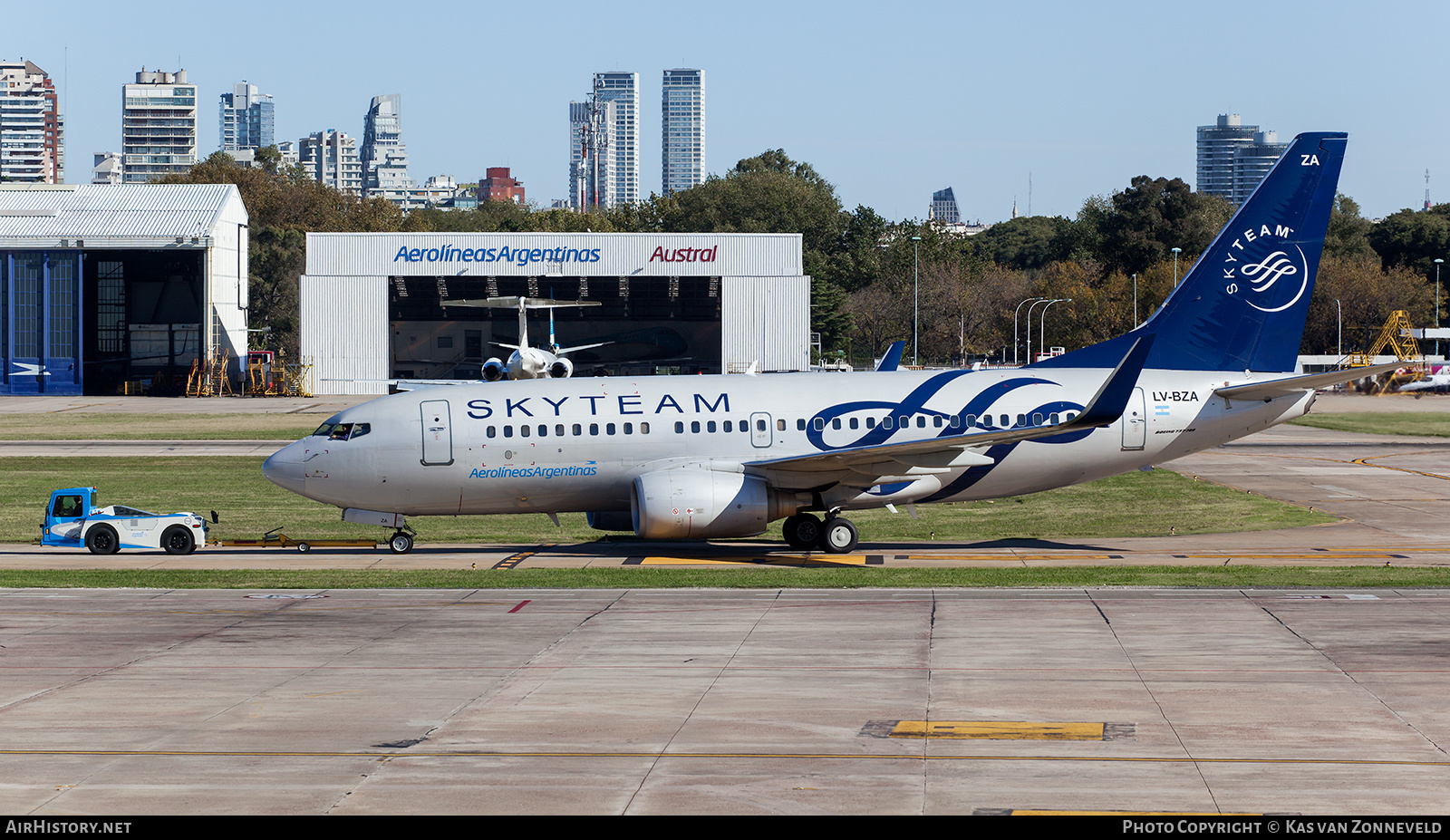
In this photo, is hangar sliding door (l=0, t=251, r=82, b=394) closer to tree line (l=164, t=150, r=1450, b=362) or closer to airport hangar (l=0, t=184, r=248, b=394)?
airport hangar (l=0, t=184, r=248, b=394)

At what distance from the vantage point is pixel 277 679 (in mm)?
18344

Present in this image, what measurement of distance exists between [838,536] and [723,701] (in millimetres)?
13618

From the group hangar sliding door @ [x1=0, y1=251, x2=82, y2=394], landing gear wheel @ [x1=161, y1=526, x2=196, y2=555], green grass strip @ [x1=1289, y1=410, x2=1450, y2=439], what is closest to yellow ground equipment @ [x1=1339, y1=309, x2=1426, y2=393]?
green grass strip @ [x1=1289, y1=410, x2=1450, y2=439]

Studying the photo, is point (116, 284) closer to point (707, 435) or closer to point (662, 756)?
point (707, 435)

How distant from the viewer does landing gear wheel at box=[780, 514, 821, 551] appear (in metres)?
30.9

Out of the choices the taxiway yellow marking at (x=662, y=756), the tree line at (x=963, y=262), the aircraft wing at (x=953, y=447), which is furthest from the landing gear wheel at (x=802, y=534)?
the tree line at (x=963, y=262)

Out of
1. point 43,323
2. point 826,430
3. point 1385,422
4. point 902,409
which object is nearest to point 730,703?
point 826,430

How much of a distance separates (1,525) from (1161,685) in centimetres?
3220

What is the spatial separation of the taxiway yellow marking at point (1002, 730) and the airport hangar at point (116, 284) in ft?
324

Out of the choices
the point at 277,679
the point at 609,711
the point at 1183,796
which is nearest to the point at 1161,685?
the point at 1183,796

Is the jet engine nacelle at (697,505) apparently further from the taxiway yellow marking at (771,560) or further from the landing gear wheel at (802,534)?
the landing gear wheel at (802,534)

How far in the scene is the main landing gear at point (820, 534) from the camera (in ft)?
99.3

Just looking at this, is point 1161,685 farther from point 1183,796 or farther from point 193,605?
point 193,605

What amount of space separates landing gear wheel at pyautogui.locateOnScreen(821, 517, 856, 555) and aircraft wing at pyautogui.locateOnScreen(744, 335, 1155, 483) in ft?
4.15
